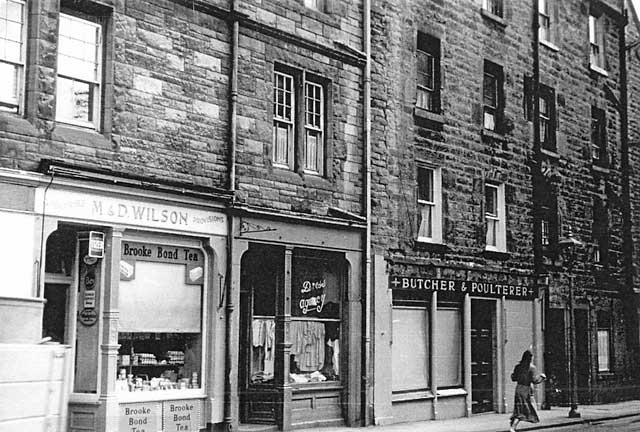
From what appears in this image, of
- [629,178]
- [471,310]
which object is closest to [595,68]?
[629,178]

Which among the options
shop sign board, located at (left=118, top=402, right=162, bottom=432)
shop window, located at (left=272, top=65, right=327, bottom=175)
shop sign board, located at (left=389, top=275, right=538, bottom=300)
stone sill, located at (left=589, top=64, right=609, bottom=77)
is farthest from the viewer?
stone sill, located at (left=589, top=64, right=609, bottom=77)

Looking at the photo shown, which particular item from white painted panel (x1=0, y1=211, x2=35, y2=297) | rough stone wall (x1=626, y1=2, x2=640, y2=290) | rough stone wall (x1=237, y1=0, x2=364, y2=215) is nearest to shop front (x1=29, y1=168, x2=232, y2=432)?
white painted panel (x1=0, y1=211, x2=35, y2=297)

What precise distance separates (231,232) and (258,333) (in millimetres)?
2302

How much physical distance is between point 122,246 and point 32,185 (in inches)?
81.3

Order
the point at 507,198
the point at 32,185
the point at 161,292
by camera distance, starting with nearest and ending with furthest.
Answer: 1. the point at 32,185
2. the point at 161,292
3. the point at 507,198

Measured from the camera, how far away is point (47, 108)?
14.3 m

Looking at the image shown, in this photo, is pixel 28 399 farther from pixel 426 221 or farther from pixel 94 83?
pixel 426 221

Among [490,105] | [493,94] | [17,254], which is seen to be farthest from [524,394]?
[17,254]

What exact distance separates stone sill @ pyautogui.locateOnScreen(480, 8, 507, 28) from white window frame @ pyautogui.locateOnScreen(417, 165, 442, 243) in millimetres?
4904

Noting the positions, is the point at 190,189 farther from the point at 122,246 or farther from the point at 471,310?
the point at 471,310

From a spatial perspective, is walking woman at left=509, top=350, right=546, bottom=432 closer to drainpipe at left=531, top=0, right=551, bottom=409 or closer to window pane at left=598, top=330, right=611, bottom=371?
drainpipe at left=531, top=0, right=551, bottom=409

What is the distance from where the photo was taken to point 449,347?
920 inches

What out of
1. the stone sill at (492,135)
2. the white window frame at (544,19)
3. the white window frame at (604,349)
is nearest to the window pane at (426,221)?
the stone sill at (492,135)

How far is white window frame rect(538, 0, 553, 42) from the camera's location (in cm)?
2853
